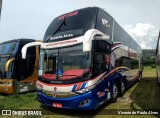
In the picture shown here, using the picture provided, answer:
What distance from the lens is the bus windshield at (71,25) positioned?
26.7 ft

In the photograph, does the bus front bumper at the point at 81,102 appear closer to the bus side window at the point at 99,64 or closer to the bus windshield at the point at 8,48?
the bus side window at the point at 99,64

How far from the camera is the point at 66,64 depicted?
26.1 feet

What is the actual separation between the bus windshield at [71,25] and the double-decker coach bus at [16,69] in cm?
343

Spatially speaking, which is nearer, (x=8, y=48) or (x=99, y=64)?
(x=99, y=64)

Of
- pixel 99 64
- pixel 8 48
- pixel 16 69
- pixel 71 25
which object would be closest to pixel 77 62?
pixel 99 64

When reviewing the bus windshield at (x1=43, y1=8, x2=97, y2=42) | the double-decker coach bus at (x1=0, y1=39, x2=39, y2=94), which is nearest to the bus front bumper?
the bus windshield at (x1=43, y1=8, x2=97, y2=42)

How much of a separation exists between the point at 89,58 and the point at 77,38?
859 millimetres

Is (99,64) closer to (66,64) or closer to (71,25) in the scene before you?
(66,64)

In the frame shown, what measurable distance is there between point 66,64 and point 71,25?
5.19ft

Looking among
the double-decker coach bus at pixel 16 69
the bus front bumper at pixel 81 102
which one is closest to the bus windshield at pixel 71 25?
the bus front bumper at pixel 81 102

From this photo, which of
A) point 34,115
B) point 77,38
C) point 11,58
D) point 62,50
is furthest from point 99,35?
point 11,58

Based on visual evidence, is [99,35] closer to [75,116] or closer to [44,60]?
[44,60]

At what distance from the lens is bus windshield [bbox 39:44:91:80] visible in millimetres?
7618

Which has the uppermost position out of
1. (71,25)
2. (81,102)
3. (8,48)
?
(71,25)
